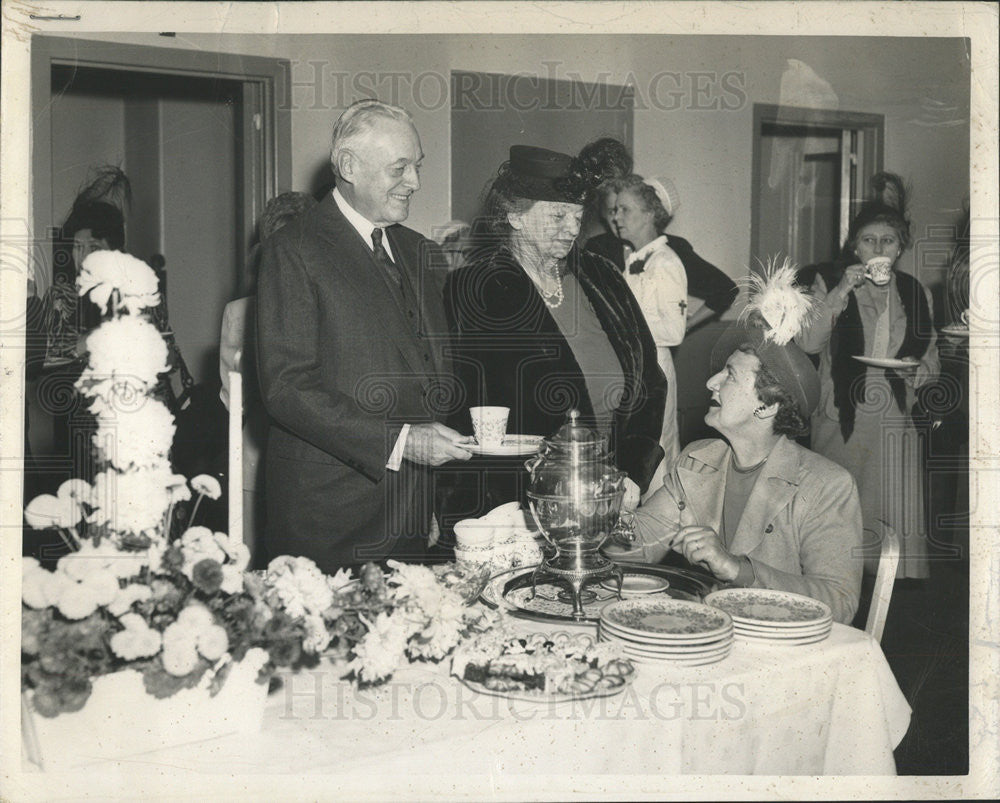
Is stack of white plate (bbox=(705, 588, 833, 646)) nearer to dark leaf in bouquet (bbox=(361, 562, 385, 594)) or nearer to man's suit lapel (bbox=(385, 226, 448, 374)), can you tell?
dark leaf in bouquet (bbox=(361, 562, 385, 594))

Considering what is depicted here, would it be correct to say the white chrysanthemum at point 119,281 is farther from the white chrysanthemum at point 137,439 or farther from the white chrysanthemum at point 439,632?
the white chrysanthemum at point 439,632

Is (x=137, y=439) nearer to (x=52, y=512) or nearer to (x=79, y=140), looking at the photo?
(x=52, y=512)

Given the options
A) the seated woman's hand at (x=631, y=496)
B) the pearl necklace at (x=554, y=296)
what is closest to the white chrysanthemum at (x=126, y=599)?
the seated woman's hand at (x=631, y=496)

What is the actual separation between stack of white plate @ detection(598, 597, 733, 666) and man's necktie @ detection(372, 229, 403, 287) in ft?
3.76

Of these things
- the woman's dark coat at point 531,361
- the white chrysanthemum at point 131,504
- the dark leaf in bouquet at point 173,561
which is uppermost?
the woman's dark coat at point 531,361

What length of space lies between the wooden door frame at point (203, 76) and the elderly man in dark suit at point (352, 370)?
0.92ft

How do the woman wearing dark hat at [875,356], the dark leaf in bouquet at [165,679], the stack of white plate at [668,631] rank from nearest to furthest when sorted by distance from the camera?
Answer: the dark leaf in bouquet at [165,679] < the stack of white plate at [668,631] < the woman wearing dark hat at [875,356]

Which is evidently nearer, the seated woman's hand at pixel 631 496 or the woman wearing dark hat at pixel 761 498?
the woman wearing dark hat at pixel 761 498

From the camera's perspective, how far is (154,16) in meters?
2.33

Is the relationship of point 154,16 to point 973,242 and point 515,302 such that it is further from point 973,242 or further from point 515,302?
point 973,242

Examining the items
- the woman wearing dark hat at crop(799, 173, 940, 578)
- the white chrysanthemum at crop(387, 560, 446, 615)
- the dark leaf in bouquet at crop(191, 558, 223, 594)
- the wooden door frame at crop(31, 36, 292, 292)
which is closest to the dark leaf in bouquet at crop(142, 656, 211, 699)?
the dark leaf in bouquet at crop(191, 558, 223, 594)

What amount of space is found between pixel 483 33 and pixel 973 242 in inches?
52.9

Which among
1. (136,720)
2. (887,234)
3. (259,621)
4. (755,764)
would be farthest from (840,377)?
(136,720)

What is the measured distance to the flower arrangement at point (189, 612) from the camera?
1.53m
